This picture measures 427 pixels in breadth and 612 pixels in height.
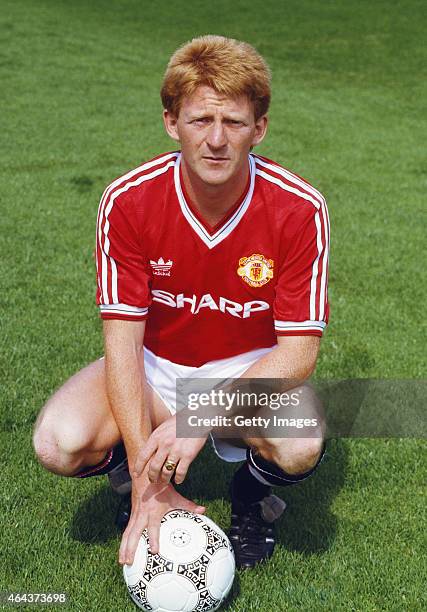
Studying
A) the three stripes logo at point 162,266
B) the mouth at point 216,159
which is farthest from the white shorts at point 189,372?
the mouth at point 216,159

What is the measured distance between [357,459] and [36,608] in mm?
2006

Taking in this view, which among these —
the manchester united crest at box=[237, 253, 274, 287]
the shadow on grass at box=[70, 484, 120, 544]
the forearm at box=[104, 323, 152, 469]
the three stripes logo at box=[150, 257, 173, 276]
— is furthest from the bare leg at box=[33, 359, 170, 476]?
the manchester united crest at box=[237, 253, 274, 287]

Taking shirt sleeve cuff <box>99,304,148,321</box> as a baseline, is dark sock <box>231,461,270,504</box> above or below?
below

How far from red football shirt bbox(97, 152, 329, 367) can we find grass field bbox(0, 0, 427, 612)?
3.61ft

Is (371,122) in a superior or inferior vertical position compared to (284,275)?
inferior

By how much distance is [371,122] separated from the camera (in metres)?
14.0

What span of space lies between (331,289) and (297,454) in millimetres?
3661

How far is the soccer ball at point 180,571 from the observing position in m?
3.29

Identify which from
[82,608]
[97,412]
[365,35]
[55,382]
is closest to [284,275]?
[97,412]

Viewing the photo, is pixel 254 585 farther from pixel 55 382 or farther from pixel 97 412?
pixel 55 382

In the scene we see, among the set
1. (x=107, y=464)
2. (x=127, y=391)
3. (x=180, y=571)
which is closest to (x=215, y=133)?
(x=127, y=391)

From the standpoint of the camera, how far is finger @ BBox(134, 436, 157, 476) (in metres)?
3.41

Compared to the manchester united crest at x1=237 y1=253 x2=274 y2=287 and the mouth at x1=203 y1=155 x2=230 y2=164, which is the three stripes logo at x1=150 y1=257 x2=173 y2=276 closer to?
the manchester united crest at x1=237 y1=253 x2=274 y2=287

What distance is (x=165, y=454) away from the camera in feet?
11.1
